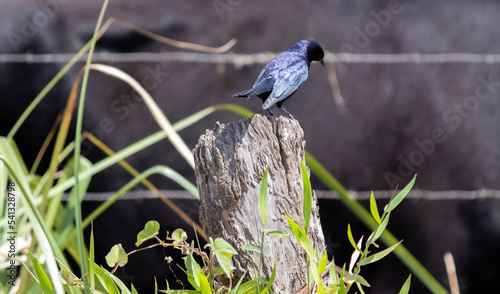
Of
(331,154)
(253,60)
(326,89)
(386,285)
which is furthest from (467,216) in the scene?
(253,60)

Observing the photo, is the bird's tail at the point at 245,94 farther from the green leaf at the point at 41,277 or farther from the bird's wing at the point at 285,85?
the green leaf at the point at 41,277

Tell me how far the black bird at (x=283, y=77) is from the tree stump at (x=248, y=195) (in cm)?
7

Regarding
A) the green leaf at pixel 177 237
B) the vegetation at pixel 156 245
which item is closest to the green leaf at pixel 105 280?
the vegetation at pixel 156 245

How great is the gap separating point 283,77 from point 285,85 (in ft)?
0.06

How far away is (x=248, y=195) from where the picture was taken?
3.20 ft

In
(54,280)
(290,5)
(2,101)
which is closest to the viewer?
(54,280)

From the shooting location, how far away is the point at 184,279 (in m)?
2.24

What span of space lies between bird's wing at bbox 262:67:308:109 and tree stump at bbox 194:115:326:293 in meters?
0.06

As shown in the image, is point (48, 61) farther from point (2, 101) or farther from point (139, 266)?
point (139, 266)

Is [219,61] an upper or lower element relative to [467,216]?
upper

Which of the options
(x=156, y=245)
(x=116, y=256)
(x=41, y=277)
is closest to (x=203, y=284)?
(x=116, y=256)

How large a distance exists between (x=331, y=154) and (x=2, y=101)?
1346 mm

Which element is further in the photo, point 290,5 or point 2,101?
point 290,5

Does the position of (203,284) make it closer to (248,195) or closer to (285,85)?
(248,195)
